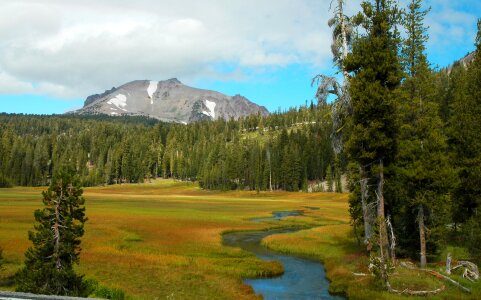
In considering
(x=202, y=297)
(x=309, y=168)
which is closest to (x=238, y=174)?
(x=309, y=168)

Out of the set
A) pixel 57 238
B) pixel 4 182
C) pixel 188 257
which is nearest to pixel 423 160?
pixel 188 257

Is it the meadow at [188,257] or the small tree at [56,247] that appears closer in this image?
the small tree at [56,247]

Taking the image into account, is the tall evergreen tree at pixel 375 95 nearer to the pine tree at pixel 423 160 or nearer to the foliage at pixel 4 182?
the pine tree at pixel 423 160

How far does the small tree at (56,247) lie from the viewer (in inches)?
707

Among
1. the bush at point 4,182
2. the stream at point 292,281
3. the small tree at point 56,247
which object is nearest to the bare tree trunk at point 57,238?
the small tree at point 56,247

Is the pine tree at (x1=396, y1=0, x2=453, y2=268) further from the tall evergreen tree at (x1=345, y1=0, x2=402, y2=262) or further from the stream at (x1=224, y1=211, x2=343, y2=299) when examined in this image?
the stream at (x1=224, y1=211, x2=343, y2=299)

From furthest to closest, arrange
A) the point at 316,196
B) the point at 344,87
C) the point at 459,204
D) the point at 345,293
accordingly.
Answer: the point at 316,196 < the point at 459,204 < the point at 344,87 < the point at 345,293

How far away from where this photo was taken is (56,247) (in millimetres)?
18766

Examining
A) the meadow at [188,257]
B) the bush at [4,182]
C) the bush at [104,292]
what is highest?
the bush at [4,182]

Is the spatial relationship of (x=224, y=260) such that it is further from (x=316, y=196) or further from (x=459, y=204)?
(x=316, y=196)

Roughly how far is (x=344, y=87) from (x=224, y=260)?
17985mm

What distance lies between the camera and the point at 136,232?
49750 millimetres

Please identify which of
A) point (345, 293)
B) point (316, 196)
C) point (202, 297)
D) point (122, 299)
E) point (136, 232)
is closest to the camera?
point (122, 299)

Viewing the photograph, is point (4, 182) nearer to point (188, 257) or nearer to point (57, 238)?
point (188, 257)
